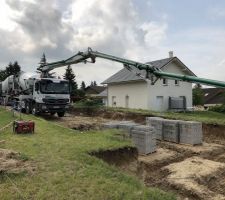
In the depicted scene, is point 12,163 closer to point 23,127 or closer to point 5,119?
point 23,127

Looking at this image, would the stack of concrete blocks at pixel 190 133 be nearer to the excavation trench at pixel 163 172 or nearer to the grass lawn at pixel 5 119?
the excavation trench at pixel 163 172

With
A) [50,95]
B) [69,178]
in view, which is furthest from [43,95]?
[69,178]

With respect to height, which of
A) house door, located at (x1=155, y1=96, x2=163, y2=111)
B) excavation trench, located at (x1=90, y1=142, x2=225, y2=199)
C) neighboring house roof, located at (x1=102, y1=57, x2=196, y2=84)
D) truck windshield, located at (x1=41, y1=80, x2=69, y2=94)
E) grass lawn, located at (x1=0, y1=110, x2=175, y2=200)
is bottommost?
excavation trench, located at (x1=90, y1=142, x2=225, y2=199)

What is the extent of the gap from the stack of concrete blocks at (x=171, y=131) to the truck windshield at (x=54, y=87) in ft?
25.0

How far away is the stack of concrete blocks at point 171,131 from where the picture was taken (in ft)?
58.5

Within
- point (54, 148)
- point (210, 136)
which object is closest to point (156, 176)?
point (54, 148)

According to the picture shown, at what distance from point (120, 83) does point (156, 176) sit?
26482 mm

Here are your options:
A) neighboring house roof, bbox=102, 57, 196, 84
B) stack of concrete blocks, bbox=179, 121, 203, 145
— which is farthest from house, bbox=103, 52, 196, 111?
stack of concrete blocks, bbox=179, 121, 203, 145

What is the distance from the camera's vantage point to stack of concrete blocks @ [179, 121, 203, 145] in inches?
676

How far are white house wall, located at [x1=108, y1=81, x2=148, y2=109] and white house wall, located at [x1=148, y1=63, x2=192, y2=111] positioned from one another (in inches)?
27.6

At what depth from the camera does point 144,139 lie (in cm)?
1471

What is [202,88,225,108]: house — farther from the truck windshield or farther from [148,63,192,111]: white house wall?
the truck windshield

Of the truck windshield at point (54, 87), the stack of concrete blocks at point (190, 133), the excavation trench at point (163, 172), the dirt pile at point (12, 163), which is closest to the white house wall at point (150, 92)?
the truck windshield at point (54, 87)

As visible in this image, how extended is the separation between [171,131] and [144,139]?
12.4 ft
